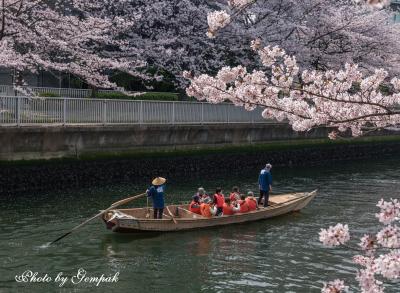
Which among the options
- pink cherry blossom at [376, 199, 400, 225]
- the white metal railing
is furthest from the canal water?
pink cherry blossom at [376, 199, 400, 225]

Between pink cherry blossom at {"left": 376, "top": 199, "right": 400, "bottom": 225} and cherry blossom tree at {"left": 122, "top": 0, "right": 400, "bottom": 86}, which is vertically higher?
cherry blossom tree at {"left": 122, "top": 0, "right": 400, "bottom": 86}

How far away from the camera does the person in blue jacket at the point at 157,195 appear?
16.3 meters

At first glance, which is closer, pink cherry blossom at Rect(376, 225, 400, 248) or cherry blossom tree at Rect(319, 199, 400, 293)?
cherry blossom tree at Rect(319, 199, 400, 293)

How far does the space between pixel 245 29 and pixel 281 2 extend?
136 inches

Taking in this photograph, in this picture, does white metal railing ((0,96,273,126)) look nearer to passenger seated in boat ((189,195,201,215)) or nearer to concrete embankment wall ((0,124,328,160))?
concrete embankment wall ((0,124,328,160))

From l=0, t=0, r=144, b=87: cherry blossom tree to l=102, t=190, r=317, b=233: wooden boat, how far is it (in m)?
7.59

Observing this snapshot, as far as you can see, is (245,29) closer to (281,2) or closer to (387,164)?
(281,2)

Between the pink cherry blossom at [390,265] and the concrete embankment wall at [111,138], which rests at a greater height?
the concrete embankment wall at [111,138]

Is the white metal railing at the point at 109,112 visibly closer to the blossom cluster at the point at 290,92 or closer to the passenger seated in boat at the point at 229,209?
the passenger seated in boat at the point at 229,209

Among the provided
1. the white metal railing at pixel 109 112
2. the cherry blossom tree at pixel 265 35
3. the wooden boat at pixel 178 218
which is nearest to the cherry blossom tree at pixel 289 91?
the wooden boat at pixel 178 218

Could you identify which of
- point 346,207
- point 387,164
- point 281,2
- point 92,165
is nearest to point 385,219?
point 346,207

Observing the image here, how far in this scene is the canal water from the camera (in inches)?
478

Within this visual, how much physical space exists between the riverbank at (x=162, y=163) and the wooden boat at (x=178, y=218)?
630cm

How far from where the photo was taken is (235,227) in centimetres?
1762
